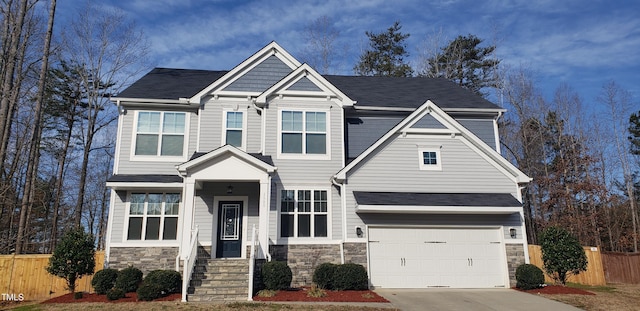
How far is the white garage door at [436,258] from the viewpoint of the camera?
1283 cm

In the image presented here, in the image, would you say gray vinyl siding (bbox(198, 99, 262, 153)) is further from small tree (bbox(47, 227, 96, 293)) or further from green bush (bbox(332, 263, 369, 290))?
green bush (bbox(332, 263, 369, 290))

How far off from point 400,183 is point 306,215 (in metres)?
3.32

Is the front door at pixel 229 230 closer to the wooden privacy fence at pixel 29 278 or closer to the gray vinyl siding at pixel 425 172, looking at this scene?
the gray vinyl siding at pixel 425 172

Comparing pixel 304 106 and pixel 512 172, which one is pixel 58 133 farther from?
pixel 512 172

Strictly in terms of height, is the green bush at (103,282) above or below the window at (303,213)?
below

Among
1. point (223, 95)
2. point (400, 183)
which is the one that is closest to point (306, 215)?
point (400, 183)

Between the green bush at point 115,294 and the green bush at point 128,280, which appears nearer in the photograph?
the green bush at point 115,294

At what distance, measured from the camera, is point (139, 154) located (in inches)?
550

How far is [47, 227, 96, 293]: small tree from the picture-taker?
11.4m

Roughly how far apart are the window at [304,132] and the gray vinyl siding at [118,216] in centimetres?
557

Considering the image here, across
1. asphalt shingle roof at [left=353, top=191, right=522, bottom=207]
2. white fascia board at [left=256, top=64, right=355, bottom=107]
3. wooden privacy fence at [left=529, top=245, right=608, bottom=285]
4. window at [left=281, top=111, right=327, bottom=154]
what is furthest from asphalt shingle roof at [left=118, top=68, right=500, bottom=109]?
wooden privacy fence at [left=529, top=245, right=608, bottom=285]

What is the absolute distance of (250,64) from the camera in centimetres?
1488

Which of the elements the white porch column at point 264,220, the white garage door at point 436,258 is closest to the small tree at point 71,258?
the white porch column at point 264,220

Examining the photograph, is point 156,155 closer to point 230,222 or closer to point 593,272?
point 230,222
